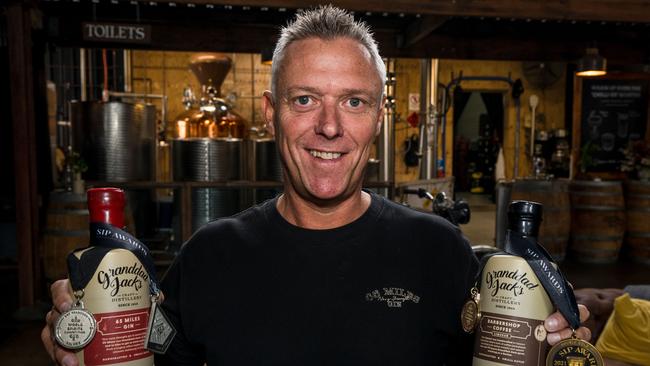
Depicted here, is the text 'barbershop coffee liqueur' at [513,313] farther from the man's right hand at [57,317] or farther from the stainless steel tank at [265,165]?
the stainless steel tank at [265,165]

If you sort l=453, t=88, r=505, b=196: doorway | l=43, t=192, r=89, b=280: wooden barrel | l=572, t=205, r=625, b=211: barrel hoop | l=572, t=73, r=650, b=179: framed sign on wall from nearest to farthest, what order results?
l=43, t=192, r=89, b=280: wooden barrel
l=572, t=205, r=625, b=211: barrel hoop
l=572, t=73, r=650, b=179: framed sign on wall
l=453, t=88, r=505, b=196: doorway

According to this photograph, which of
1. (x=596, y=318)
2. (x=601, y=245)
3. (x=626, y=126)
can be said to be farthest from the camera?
(x=626, y=126)

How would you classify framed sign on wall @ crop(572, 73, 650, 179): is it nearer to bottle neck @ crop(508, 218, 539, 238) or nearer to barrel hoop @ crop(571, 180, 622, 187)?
barrel hoop @ crop(571, 180, 622, 187)

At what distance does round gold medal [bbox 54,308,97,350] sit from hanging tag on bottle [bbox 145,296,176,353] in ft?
0.35

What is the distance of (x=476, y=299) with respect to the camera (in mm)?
1114

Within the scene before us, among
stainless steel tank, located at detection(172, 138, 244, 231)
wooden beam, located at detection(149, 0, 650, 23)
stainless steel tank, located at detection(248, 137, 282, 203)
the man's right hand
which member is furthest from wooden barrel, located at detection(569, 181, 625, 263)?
the man's right hand

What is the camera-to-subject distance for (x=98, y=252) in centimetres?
111

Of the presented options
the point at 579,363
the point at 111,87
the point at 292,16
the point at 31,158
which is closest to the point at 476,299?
the point at 579,363

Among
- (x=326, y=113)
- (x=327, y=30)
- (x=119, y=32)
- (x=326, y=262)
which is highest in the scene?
(x=119, y=32)

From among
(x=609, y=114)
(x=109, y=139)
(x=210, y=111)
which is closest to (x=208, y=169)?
(x=109, y=139)

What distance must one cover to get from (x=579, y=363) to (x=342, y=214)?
0.58 meters

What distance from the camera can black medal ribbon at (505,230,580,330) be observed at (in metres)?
1.05

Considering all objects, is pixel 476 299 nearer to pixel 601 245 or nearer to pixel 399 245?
pixel 399 245

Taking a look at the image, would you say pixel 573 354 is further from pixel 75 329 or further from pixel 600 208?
pixel 600 208
